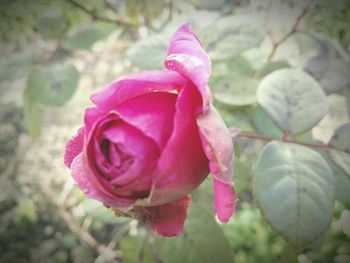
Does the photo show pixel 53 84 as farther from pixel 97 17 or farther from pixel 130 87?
pixel 130 87

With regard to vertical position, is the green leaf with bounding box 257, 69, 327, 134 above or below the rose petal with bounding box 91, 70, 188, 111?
below

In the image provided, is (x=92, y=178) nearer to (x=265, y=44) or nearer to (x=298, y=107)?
(x=298, y=107)

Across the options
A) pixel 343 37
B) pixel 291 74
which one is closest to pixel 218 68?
pixel 291 74

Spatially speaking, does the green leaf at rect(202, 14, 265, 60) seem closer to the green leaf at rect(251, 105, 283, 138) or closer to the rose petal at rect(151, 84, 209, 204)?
the green leaf at rect(251, 105, 283, 138)

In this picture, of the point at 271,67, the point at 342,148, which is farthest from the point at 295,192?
the point at 271,67

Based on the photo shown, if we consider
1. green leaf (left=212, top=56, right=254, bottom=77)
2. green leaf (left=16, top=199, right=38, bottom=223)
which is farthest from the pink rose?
green leaf (left=16, top=199, right=38, bottom=223)
